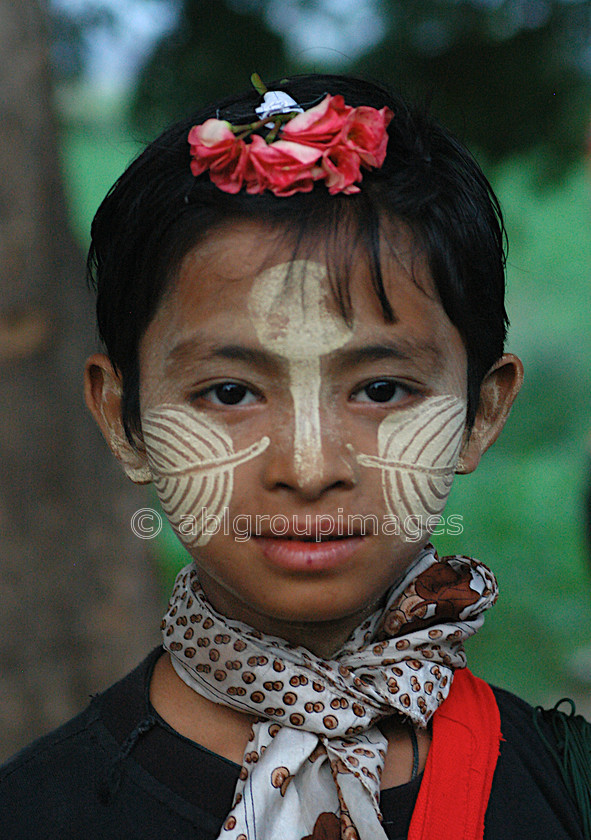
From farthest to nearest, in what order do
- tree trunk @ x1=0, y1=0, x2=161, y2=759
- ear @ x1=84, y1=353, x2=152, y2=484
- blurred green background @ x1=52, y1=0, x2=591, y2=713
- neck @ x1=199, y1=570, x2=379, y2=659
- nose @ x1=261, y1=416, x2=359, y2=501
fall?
blurred green background @ x1=52, y1=0, x2=591, y2=713, tree trunk @ x1=0, y1=0, x2=161, y2=759, ear @ x1=84, y1=353, x2=152, y2=484, neck @ x1=199, y1=570, x2=379, y2=659, nose @ x1=261, y1=416, x2=359, y2=501

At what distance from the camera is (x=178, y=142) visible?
61.5 inches

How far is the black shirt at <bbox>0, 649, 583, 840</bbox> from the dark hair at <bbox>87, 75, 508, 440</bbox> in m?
0.48

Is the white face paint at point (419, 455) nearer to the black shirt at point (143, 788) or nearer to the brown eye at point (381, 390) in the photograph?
the brown eye at point (381, 390)

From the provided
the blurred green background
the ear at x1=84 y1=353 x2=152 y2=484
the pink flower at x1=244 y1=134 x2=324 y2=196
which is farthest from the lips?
the blurred green background

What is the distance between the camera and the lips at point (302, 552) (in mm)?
1392

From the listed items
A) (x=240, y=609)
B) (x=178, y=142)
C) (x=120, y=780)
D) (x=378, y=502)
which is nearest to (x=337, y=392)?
(x=378, y=502)

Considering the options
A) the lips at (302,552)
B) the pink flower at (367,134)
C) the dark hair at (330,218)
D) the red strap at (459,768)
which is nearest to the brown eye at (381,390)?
the dark hair at (330,218)

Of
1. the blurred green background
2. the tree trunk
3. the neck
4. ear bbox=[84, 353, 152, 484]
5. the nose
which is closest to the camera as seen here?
the nose

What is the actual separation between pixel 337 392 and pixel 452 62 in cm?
274

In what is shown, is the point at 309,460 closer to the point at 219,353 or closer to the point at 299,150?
the point at 219,353

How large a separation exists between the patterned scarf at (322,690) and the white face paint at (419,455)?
0.20 m

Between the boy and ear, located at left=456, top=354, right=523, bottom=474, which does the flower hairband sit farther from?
ear, located at left=456, top=354, right=523, bottom=474

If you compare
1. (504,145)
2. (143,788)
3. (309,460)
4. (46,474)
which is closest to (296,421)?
(309,460)

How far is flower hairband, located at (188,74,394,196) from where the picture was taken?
1.39 metres
